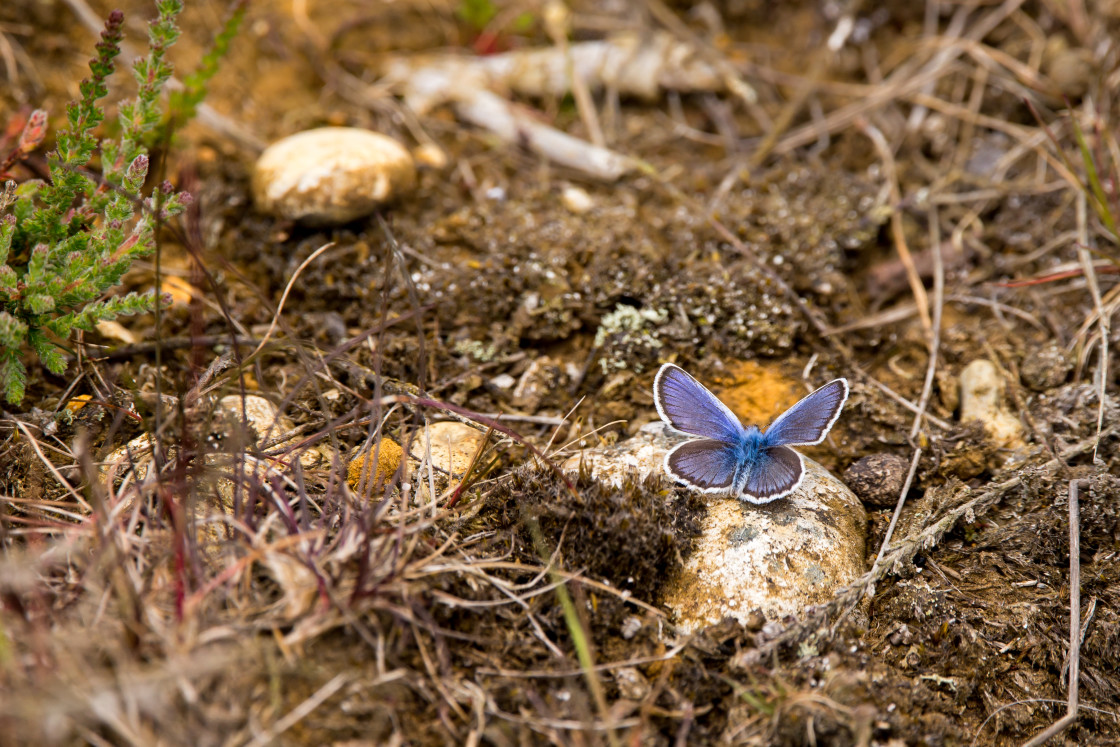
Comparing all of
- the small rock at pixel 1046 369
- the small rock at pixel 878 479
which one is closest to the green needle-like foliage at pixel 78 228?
the small rock at pixel 878 479

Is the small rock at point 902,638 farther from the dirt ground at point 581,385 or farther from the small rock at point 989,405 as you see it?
the small rock at point 989,405

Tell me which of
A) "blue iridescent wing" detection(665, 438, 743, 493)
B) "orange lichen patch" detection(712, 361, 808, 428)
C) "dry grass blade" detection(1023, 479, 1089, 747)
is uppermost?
"blue iridescent wing" detection(665, 438, 743, 493)

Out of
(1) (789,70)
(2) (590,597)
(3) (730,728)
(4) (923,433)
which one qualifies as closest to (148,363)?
(2) (590,597)

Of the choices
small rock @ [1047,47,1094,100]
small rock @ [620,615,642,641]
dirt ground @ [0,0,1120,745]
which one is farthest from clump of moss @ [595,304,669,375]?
small rock @ [1047,47,1094,100]

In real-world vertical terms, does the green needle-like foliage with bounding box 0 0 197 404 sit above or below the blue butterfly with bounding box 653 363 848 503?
above

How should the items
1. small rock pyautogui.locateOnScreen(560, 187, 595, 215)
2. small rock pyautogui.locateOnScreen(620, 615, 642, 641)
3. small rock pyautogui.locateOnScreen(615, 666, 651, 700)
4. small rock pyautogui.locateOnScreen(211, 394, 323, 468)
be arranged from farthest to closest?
1. small rock pyautogui.locateOnScreen(560, 187, 595, 215)
2. small rock pyautogui.locateOnScreen(211, 394, 323, 468)
3. small rock pyautogui.locateOnScreen(620, 615, 642, 641)
4. small rock pyautogui.locateOnScreen(615, 666, 651, 700)

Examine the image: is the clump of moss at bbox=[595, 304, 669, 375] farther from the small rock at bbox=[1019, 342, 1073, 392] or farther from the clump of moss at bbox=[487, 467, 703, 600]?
the small rock at bbox=[1019, 342, 1073, 392]

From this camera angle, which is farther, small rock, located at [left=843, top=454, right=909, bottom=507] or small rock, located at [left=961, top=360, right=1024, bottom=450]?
small rock, located at [left=961, top=360, right=1024, bottom=450]

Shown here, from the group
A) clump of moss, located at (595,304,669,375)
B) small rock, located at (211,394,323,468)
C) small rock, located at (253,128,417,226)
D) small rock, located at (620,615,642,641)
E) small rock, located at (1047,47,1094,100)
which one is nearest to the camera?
small rock, located at (620,615,642,641)
